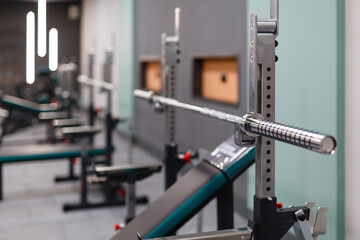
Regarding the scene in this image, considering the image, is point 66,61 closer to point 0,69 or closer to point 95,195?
point 0,69

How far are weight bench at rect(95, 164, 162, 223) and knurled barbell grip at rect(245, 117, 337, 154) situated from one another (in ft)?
4.94

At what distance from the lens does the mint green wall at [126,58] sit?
677 centimetres

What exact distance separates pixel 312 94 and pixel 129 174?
1.25 meters

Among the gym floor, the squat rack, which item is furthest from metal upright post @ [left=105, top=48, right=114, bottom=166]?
the squat rack

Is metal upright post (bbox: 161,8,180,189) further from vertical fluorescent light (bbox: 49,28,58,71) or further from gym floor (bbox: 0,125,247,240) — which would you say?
vertical fluorescent light (bbox: 49,28,58,71)

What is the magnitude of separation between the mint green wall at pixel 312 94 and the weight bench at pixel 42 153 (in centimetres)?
200

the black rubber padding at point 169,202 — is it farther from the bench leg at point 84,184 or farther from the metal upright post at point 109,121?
the metal upright post at point 109,121

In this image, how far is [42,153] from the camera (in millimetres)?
4215

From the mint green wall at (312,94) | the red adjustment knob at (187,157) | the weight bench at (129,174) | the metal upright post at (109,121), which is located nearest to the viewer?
the mint green wall at (312,94)

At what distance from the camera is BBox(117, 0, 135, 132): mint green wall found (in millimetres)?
6772

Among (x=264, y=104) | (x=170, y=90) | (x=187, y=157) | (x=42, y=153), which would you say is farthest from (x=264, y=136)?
(x=42, y=153)

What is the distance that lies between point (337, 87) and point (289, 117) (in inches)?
17.0

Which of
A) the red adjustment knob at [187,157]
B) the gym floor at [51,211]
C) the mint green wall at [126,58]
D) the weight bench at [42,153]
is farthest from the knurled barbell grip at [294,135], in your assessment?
the mint green wall at [126,58]

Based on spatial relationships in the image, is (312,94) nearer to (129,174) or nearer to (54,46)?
(129,174)
